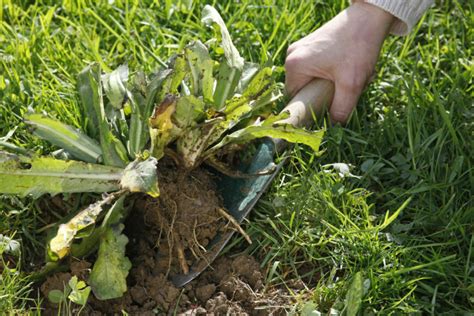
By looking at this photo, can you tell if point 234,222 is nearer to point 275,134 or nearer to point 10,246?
point 275,134

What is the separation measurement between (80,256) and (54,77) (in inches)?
30.2

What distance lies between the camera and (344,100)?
2.76 m

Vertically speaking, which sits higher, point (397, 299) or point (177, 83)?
point (177, 83)

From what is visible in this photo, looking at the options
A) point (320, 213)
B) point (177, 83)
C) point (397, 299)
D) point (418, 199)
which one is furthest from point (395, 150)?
point (177, 83)

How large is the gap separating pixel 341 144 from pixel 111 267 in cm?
94

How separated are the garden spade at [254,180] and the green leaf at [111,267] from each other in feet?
0.59

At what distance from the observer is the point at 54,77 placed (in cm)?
284

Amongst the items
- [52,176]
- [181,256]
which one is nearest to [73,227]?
[52,176]

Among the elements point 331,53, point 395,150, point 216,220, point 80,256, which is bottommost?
point 80,256

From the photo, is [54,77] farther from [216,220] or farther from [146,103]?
[216,220]

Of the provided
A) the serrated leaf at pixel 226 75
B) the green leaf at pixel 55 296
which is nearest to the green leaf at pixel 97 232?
the green leaf at pixel 55 296

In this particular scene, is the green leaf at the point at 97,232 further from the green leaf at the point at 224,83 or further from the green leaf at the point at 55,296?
the green leaf at the point at 224,83

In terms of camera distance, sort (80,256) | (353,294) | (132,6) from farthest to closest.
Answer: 1. (132,6)
2. (80,256)
3. (353,294)

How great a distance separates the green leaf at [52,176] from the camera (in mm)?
2395
